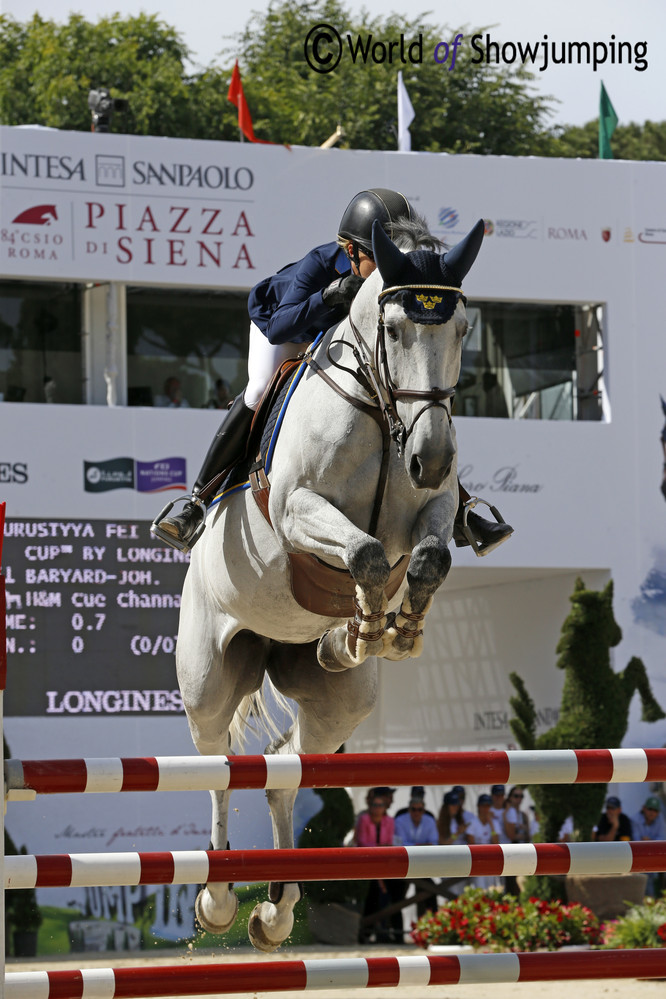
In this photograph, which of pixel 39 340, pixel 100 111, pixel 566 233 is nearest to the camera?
pixel 39 340

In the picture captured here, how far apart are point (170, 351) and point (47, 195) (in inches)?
82.3

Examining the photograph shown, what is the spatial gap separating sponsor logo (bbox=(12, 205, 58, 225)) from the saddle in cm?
877

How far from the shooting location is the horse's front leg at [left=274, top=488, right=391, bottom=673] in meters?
4.25

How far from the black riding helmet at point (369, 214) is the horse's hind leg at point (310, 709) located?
1694mm

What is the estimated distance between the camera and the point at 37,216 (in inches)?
531

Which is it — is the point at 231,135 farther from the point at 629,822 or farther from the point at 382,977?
the point at 382,977

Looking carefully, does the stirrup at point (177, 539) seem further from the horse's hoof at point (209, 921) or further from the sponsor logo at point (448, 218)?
the sponsor logo at point (448, 218)

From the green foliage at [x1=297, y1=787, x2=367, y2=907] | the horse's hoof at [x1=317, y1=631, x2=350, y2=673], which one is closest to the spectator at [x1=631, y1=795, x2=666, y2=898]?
the green foliage at [x1=297, y1=787, x2=367, y2=907]

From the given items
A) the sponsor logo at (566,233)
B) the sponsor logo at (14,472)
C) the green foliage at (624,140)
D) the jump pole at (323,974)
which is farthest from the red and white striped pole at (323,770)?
the green foliage at (624,140)

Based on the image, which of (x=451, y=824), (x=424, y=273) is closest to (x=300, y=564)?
(x=424, y=273)

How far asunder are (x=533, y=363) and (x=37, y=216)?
570 centimetres

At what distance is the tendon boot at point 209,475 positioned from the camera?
216 inches

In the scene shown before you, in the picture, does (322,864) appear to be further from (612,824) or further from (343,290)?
(612,824)

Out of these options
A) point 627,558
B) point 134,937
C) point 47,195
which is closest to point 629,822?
point 627,558
